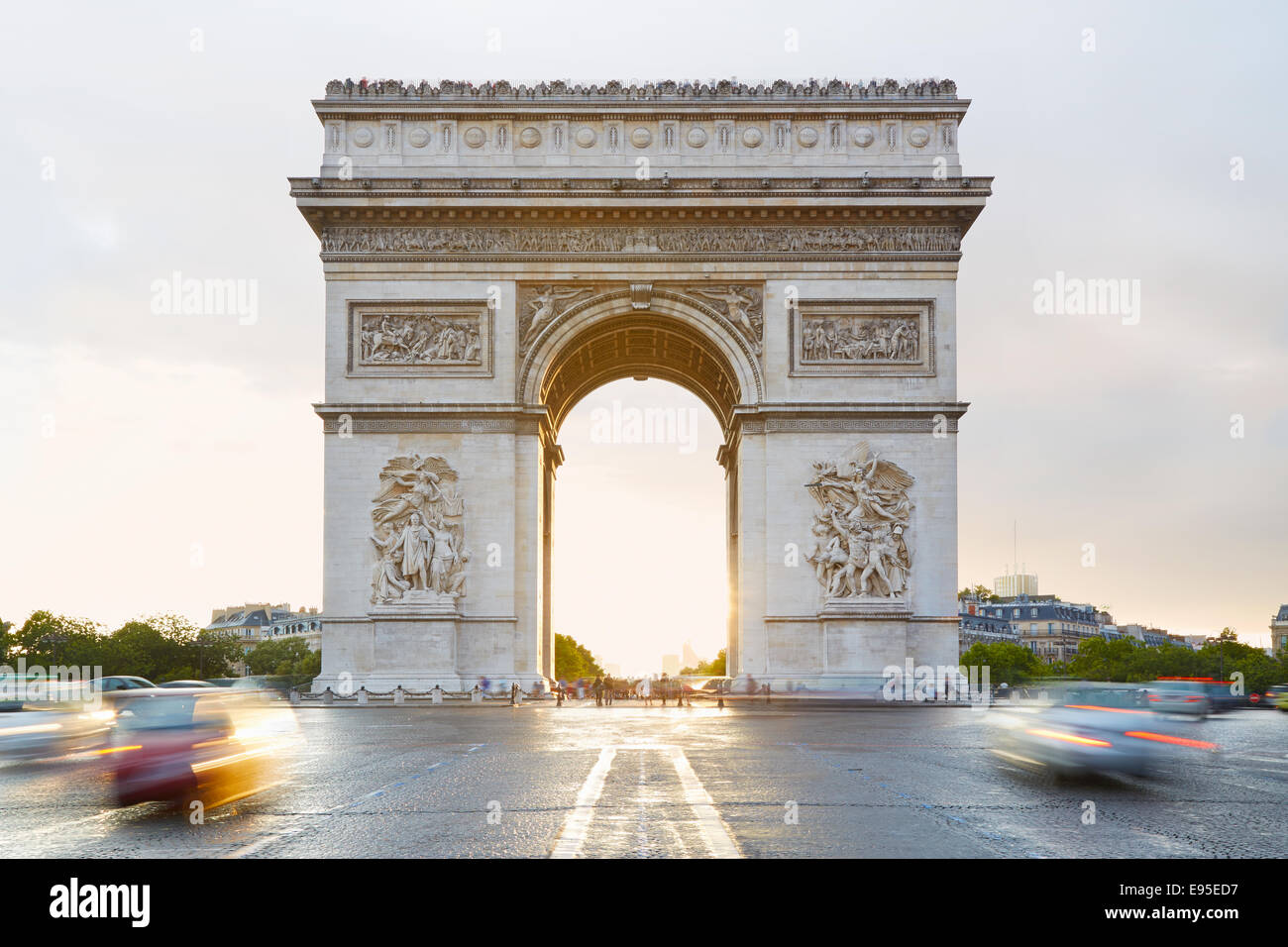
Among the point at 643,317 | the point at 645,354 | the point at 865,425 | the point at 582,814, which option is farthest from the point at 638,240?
the point at 582,814

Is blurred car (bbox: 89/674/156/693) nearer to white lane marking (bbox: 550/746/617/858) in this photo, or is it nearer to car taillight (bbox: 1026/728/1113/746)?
white lane marking (bbox: 550/746/617/858)

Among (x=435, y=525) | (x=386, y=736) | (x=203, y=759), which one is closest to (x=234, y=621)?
(x=435, y=525)

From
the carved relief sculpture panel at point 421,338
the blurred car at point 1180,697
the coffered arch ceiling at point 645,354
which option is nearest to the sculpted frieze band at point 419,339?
the carved relief sculpture panel at point 421,338

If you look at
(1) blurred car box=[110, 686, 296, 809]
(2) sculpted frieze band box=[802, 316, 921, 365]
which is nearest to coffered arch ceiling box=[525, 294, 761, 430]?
(2) sculpted frieze band box=[802, 316, 921, 365]

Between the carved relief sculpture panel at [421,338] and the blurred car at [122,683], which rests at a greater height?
the carved relief sculpture panel at [421,338]

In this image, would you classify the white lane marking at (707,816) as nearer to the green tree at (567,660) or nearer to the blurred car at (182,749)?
the blurred car at (182,749)
